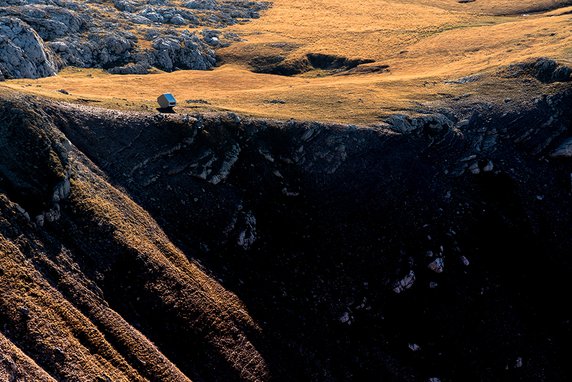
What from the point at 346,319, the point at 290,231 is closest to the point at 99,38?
the point at 290,231

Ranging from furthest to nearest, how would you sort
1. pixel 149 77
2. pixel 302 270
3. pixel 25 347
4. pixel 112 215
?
1. pixel 149 77
2. pixel 302 270
3. pixel 112 215
4. pixel 25 347

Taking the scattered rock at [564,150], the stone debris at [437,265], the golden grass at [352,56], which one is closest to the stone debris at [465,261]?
the stone debris at [437,265]

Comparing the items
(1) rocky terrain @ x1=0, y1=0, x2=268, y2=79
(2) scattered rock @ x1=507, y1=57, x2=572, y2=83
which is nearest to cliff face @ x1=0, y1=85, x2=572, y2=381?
(2) scattered rock @ x1=507, y1=57, x2=572, y2=83

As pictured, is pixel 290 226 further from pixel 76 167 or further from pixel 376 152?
pixel 76 167

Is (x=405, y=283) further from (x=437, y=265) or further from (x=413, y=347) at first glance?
(x=413, y=347)

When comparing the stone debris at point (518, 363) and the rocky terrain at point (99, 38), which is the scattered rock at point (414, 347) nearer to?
the stone debris at point (518, 363)

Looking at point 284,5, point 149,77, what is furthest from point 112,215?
point 284,5
